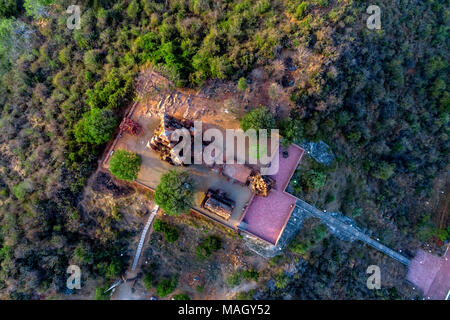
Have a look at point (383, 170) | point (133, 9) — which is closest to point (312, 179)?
point (383, 170)

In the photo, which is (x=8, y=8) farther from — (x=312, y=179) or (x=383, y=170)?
(x=383, y=170)

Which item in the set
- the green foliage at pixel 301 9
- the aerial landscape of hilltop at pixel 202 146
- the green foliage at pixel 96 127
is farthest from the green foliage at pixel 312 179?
the green foliage at pixel 96 127

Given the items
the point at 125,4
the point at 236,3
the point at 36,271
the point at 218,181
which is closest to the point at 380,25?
the point at 236,3

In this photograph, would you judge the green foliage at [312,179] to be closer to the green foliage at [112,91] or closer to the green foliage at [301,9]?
the green foliage at [301,9]

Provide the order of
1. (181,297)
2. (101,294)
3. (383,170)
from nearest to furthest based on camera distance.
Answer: (101,294) < (181,297) < (383,170)

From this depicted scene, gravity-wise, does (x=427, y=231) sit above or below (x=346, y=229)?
above
